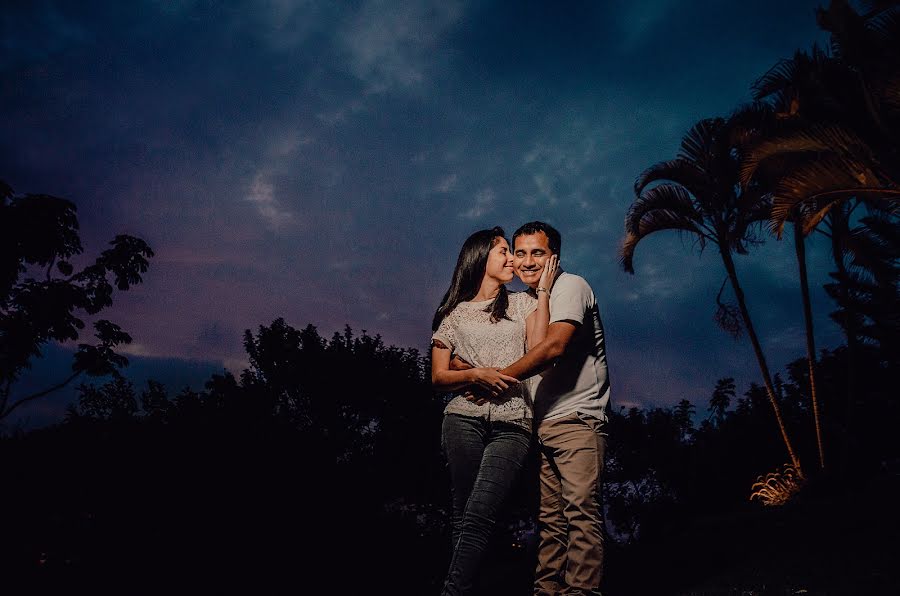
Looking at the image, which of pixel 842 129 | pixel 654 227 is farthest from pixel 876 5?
pixel 654 227

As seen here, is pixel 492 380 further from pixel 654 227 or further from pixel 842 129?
pixel 654 227

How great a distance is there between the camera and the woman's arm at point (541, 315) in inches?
106

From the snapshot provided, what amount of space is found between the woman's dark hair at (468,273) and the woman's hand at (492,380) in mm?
547

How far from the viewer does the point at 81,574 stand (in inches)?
383

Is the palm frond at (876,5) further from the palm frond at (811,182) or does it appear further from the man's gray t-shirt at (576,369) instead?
the man's gray t-shirt at (576,369)

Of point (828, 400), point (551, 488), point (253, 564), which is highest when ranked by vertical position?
point (828, 400)

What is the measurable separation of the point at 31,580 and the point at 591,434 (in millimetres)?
11035

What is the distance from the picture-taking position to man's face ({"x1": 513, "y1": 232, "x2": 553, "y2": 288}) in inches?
118

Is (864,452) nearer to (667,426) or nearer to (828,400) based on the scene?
(828,400)

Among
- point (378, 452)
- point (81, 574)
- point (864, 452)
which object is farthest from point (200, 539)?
point (864, 452)

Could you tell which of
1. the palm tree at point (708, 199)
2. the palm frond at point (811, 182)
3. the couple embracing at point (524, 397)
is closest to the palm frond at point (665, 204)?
the palm tree at point (708, 199)

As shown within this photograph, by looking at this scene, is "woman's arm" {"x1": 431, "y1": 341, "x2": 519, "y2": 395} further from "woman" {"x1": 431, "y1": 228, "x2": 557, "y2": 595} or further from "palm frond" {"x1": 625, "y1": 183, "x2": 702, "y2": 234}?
"palm frond" {"x1": 625, "y1": 183, "x2": 702, "y2": 234}

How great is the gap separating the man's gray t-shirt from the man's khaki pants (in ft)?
0.23

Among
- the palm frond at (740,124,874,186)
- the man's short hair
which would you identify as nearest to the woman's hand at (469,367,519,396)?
the man's short hair
